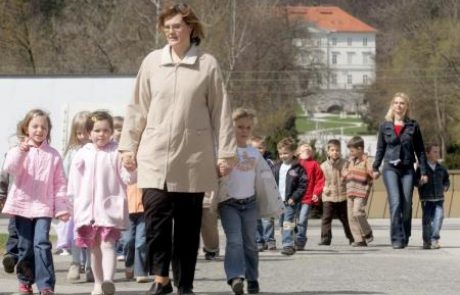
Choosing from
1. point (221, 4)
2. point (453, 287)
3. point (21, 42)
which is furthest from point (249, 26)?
point (453, 287)

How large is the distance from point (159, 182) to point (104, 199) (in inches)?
43.2

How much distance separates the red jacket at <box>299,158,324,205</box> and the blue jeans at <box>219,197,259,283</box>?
5.99 m

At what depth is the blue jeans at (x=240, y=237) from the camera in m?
10.1

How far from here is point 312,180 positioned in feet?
54.9

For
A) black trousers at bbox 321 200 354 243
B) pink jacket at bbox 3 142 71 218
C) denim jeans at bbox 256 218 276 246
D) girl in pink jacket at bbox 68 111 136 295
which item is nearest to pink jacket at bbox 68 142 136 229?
girl in pink jacket at bbox 68 111 136 295

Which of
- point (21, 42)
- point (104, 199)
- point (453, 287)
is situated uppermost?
point (21, 42)

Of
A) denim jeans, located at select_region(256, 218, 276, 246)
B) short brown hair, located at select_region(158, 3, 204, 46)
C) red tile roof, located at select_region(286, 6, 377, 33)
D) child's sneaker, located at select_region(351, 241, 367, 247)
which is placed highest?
red tile roof, located at select_region(286, 6, 377, 33)

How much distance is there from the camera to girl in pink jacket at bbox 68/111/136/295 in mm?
10258

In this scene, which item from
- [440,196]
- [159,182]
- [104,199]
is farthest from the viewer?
[440,196]

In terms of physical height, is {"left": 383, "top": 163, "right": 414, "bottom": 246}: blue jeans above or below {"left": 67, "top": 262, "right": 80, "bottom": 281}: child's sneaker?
above

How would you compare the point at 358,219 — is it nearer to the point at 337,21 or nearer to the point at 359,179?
the point at 359,179

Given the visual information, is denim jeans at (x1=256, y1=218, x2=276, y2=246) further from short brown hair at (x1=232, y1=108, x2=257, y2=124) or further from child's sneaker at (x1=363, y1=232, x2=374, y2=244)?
short brown hair at (x1=232, y1=108, x2=257, y2=124)

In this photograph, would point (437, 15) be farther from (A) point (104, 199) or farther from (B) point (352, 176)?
(A) point (104, 199)

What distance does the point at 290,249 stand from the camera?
1500 cm
